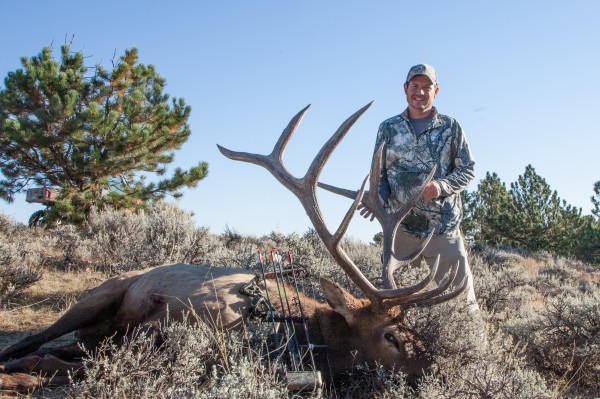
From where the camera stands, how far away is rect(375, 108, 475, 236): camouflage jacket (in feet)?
15.2

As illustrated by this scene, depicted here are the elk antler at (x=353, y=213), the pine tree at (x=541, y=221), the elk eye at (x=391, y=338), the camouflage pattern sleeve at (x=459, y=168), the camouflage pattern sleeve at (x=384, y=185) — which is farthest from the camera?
the pine tree at (x=541, y=221)

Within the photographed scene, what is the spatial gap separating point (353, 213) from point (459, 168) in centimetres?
148

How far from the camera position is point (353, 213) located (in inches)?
140

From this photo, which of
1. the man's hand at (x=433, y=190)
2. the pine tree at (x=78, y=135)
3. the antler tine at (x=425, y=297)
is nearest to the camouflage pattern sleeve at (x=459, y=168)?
the man's hand at (x=433, y=190)

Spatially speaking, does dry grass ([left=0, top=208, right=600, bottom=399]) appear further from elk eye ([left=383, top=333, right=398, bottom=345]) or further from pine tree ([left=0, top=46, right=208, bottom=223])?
pine tree ([left=0, top=46, right=208, bottom=223])

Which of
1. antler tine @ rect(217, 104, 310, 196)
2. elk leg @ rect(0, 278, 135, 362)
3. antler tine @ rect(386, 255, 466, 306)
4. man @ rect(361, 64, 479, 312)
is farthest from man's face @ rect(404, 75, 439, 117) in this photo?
elk leg @ rect(0, 278, 135, 362)

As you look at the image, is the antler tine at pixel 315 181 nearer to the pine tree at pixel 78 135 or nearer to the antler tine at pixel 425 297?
the antler tine at pixel 425 297

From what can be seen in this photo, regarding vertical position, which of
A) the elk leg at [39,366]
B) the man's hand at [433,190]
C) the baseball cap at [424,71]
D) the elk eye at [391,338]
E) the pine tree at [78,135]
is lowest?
the elk eye at [391,338]

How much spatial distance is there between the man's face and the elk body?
0.96 m

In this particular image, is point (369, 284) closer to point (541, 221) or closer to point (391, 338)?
point (391, 338)

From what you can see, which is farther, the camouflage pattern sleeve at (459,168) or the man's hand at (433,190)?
the camouflage pattern sleeve at (459,168)

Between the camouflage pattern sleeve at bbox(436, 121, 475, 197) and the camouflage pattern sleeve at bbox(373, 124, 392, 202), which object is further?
the camouflage pattern sleeve at bbox(373, 124, 392, 202)

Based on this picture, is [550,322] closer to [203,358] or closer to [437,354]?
[437,354]

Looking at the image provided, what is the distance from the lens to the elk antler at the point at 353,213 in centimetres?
362
